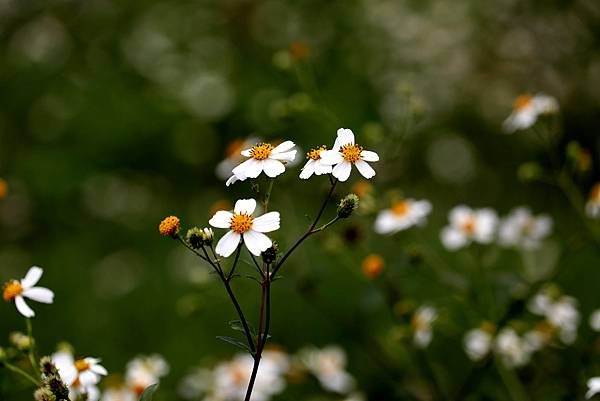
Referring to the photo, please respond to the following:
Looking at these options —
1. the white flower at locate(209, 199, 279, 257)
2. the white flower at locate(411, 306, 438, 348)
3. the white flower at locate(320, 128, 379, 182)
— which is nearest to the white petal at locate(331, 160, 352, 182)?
the white flower at locate(320, 128, 379, 182)

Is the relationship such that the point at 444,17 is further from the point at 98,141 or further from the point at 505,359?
the point at 505,359

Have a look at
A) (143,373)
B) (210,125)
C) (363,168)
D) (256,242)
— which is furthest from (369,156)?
(210,125)

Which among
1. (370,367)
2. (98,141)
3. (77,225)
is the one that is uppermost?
(98,141)

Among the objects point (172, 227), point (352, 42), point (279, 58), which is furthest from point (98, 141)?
point (172, 227)

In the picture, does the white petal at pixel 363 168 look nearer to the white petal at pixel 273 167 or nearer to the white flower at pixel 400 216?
the white petal at pixel 273 167

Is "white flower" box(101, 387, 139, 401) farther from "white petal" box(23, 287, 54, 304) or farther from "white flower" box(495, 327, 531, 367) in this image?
"white flower" box(495, 327, 531, 367)
